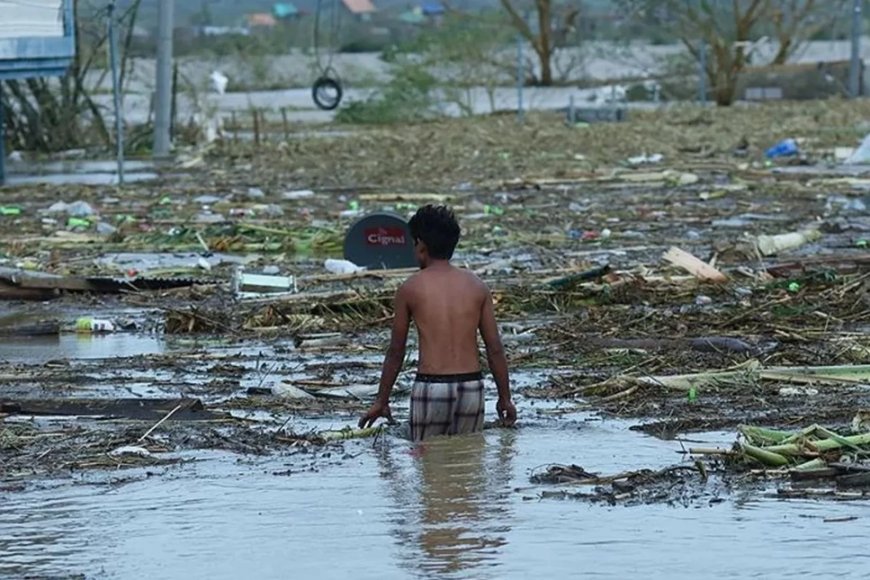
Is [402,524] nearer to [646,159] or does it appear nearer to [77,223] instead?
[77,223]

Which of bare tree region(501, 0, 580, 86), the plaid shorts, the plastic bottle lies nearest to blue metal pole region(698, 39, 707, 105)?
bare tree region(501, 0, 580, 86)

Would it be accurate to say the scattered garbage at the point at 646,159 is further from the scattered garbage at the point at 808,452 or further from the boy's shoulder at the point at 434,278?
the scattered garbage at the point at 808,452

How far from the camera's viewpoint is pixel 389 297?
12.0 m

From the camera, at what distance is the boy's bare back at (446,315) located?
7961 mm

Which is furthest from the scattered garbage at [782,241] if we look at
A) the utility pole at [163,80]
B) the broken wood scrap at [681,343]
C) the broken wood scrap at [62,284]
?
the utility pole at [163,80]

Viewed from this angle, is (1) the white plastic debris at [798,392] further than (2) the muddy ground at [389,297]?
Yes

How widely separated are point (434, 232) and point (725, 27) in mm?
43091

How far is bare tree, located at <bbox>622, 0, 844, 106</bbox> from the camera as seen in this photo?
43.6m

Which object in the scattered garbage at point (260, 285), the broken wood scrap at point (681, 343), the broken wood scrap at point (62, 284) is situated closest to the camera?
the broken wood scrap at point (681, 343)

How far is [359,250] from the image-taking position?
1459 centimetres

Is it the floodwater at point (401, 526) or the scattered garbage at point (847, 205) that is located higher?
the floodwater at point (401, 526)

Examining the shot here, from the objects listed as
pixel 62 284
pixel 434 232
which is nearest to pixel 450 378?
pixel 434 232

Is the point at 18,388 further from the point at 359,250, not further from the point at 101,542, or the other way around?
the point at 359,250

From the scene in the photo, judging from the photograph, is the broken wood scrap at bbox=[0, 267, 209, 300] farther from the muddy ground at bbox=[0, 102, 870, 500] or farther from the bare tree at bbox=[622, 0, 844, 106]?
the bare tree at bbox=[622, 0, 844, 106]
